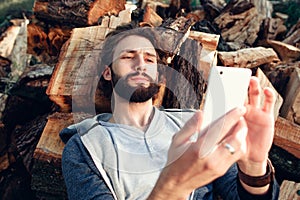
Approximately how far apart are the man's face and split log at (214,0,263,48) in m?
1.50

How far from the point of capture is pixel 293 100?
8.73 ft

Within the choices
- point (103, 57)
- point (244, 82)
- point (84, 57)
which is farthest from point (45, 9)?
point (244, 82)

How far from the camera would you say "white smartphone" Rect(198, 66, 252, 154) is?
1.51 meters

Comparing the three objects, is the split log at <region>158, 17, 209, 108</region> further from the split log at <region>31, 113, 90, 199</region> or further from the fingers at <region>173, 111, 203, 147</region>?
the fingers at <region>173, 111, 203, 147</region>

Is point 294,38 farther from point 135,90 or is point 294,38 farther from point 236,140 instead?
point 236,140

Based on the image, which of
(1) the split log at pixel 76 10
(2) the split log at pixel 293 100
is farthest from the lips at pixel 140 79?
(1) the split log at pixel 76 10

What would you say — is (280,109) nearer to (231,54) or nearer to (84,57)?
(231,54)

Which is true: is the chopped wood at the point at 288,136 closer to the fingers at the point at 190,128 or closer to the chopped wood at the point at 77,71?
the chopped wood at the point at 77,71

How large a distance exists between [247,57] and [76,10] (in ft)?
3.93

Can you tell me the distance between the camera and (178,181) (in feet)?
4.90

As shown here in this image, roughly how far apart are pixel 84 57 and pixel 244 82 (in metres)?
1.30

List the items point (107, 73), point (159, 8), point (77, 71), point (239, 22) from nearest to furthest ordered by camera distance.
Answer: point (107, 73) → point (77, 71) → point (239, 22) → point (159, 8)

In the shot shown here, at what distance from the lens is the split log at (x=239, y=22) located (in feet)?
11.8

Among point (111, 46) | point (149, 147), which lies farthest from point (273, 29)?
point (149, 147)
